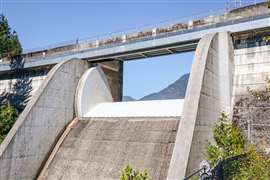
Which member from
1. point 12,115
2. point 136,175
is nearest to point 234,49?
point 136,175

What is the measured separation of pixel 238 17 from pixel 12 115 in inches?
510

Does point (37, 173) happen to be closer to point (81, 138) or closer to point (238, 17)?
point (81, 138)

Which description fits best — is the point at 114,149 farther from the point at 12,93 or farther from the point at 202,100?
the point at 12,93

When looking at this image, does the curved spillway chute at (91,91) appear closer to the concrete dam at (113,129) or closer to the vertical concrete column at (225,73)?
the concrete dam at (113,129)

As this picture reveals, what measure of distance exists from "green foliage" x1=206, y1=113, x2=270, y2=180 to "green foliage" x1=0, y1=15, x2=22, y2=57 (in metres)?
17.6

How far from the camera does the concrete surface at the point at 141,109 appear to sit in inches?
519

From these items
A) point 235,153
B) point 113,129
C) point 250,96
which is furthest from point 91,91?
point 235,153

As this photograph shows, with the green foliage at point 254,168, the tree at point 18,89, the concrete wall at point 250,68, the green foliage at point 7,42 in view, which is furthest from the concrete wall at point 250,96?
the green foliage at point 7,42

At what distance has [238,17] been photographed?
13.5 metres

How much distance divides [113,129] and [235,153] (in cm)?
545

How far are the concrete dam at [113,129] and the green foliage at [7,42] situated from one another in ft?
36.5

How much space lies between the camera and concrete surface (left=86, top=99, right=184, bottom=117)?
13.2 meters

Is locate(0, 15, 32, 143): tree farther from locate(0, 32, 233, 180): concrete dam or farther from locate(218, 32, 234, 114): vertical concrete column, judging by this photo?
locate(218, 32, 234, 114): vertical concrete column

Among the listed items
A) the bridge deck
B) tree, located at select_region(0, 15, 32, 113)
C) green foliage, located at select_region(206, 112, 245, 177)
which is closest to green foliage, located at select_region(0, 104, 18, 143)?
tree, located at select_region(0, 15, 32, 113)
